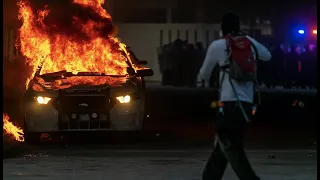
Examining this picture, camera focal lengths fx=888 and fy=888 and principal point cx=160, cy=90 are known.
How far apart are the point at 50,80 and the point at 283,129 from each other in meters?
4.99

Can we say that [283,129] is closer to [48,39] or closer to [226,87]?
[48,39]

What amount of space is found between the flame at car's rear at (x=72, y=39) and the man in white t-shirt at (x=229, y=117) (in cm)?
576

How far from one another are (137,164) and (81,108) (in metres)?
2.45

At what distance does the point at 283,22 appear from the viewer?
41.6 m

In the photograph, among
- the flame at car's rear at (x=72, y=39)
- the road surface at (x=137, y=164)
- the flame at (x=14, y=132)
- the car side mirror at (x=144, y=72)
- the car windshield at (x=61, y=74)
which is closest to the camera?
the road surface at (x=137, y=164)

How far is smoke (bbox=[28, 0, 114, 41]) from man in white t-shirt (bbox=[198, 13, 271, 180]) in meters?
7.60

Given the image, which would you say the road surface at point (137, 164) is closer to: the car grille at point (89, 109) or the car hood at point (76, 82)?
the car grille at point (89, 109)

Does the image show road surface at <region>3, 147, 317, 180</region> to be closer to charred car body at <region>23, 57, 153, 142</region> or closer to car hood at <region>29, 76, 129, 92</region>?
charred car body at <region>23, 57, 153, 142</region>

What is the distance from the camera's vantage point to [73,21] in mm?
15781

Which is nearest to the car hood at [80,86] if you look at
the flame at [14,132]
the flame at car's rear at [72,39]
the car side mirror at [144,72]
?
the flame at car's rear at [72,39]

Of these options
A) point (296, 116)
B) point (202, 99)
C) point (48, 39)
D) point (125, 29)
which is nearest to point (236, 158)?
point (48, 39)

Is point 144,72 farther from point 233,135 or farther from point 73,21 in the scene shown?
point 233,135

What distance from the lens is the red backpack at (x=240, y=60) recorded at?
300 inches

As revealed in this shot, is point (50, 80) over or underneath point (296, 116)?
over
